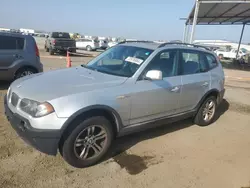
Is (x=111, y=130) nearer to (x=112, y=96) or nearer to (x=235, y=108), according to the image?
(x=112, y=96)

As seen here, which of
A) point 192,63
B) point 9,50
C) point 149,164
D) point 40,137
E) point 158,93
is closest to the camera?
point 40,137

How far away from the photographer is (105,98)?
135 inches

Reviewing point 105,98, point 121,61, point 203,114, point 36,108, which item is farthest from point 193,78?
point 36,108

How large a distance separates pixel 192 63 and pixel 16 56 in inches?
197

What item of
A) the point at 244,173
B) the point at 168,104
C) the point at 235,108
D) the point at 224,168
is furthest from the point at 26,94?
the point at 235,108

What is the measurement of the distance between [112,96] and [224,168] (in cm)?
203

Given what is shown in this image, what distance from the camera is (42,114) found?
3.07 m

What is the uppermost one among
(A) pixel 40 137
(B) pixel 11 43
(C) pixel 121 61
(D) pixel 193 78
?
(C) pixel 121 61

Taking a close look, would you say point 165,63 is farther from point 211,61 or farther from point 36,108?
point 36,108

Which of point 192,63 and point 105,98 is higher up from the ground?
point 192,63

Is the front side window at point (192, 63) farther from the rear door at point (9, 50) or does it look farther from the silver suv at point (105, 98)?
the rear door at point (9, 50)

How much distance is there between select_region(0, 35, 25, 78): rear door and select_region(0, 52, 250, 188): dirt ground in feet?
8.10

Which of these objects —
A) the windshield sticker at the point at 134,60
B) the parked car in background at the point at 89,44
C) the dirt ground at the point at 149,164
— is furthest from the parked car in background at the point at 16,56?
the parked car in background at the point at 89,44

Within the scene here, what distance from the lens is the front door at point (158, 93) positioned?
3.88m
